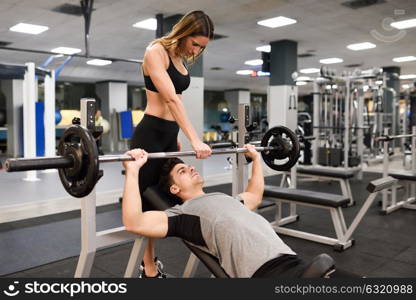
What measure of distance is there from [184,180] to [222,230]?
28 centimetres

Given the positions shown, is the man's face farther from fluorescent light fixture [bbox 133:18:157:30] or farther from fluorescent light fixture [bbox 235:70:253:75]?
fluorescent light fixture [bbox 235:70:253:75]

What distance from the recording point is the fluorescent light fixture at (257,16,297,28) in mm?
5465

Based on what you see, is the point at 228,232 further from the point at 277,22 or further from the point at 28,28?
the point at 28,28

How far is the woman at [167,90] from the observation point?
Result: 4.63 ft

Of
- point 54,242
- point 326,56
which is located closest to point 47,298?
point 54,242

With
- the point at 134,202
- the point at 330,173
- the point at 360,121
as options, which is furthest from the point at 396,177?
the point at 134,202

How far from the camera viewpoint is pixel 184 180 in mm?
1438

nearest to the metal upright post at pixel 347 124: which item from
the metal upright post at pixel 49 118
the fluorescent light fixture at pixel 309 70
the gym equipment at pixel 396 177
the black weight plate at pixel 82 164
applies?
the gym equipment at pixel 396 177

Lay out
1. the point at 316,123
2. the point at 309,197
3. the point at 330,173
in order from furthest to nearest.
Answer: the point at 316,123 → the point at 330,173 → the point at 309,197

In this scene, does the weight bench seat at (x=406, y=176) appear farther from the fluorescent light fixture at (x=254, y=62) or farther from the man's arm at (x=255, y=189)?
the fluorescent light fixture at (x=254, y=62)

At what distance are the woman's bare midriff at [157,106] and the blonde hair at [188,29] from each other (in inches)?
7.6

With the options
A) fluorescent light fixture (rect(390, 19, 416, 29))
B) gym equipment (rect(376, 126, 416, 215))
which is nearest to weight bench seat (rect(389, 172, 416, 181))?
gym equipment (rect(376, 126, 416, 215))

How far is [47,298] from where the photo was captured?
48.5 inches

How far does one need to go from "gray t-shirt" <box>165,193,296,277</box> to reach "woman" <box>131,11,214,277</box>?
0.20m
